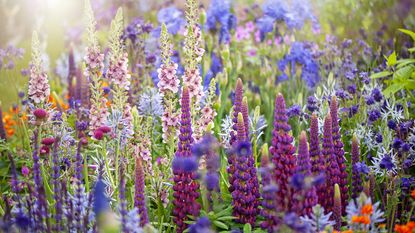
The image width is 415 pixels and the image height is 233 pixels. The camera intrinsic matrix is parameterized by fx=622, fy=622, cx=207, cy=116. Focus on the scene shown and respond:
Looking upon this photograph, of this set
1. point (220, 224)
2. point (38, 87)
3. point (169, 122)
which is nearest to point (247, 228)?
point (220, 224)

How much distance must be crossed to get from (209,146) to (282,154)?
1.94 feet

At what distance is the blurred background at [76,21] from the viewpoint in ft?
20.6

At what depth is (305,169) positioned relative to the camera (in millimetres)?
2799

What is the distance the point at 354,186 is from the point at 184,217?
93cm

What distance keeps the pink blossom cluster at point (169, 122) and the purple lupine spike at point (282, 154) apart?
32.4 inches

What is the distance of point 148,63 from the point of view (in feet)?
17.7

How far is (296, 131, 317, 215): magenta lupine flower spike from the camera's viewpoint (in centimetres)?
276

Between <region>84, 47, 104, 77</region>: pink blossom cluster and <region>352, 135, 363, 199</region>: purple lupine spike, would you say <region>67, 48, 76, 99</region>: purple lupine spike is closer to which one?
Result: <region>84, 47, 104, 77</region>: pink blossom cluster

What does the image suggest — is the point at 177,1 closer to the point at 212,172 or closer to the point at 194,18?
the point at 194,18

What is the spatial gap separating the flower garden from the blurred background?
34 cm

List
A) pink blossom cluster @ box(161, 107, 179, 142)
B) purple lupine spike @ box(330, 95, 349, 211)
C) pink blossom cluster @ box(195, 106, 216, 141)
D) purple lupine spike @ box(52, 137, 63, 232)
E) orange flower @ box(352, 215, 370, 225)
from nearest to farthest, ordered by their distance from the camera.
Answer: orange flower @ box(352, 215, 370, 225)
purple lupine spike @ box(52, 137, 63, 232)
purple lupine spike @ box(330, 95, 349, 211)
pink blossom cluster @ box(161, 107, 179, 142)
pink blossom cluster @ box(195, 106, 216, 141)

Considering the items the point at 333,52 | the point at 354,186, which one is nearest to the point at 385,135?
the point at 354,186

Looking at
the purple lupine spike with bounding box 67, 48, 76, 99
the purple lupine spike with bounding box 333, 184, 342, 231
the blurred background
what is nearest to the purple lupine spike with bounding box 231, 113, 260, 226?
the purple lupine spike with bounding box 333, 184, 342, 231

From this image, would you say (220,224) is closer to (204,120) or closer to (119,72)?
(204,120)
